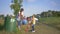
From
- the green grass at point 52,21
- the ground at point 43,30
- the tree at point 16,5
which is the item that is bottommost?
the ground at point 43,30

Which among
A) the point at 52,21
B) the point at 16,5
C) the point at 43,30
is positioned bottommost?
the point at 43,30

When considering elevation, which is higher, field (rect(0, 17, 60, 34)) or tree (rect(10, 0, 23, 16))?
tree (rect(10, 0, 23, 16))

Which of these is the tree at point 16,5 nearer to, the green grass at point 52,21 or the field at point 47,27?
the field at point 47,27

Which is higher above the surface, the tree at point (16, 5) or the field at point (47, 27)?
the tree at point (16, 5)

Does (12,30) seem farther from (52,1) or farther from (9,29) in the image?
(52,1)

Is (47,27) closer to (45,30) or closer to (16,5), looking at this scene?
(45,30)

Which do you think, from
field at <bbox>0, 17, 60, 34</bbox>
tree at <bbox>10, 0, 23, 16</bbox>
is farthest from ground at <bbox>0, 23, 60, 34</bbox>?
tree at <bbox>10, 0, 23, 16</bbox>

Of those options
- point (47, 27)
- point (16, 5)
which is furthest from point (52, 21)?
point (16, 5)

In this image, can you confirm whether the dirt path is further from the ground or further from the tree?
the tree

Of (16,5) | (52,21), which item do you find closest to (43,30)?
(52,21)

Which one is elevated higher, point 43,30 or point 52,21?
point 52,21

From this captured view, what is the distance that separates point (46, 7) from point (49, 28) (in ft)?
1.25

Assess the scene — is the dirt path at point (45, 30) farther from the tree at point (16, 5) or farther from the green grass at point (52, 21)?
the tree at point (16, 5)

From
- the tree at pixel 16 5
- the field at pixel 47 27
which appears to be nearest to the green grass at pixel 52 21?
the field at pixel 47 27
